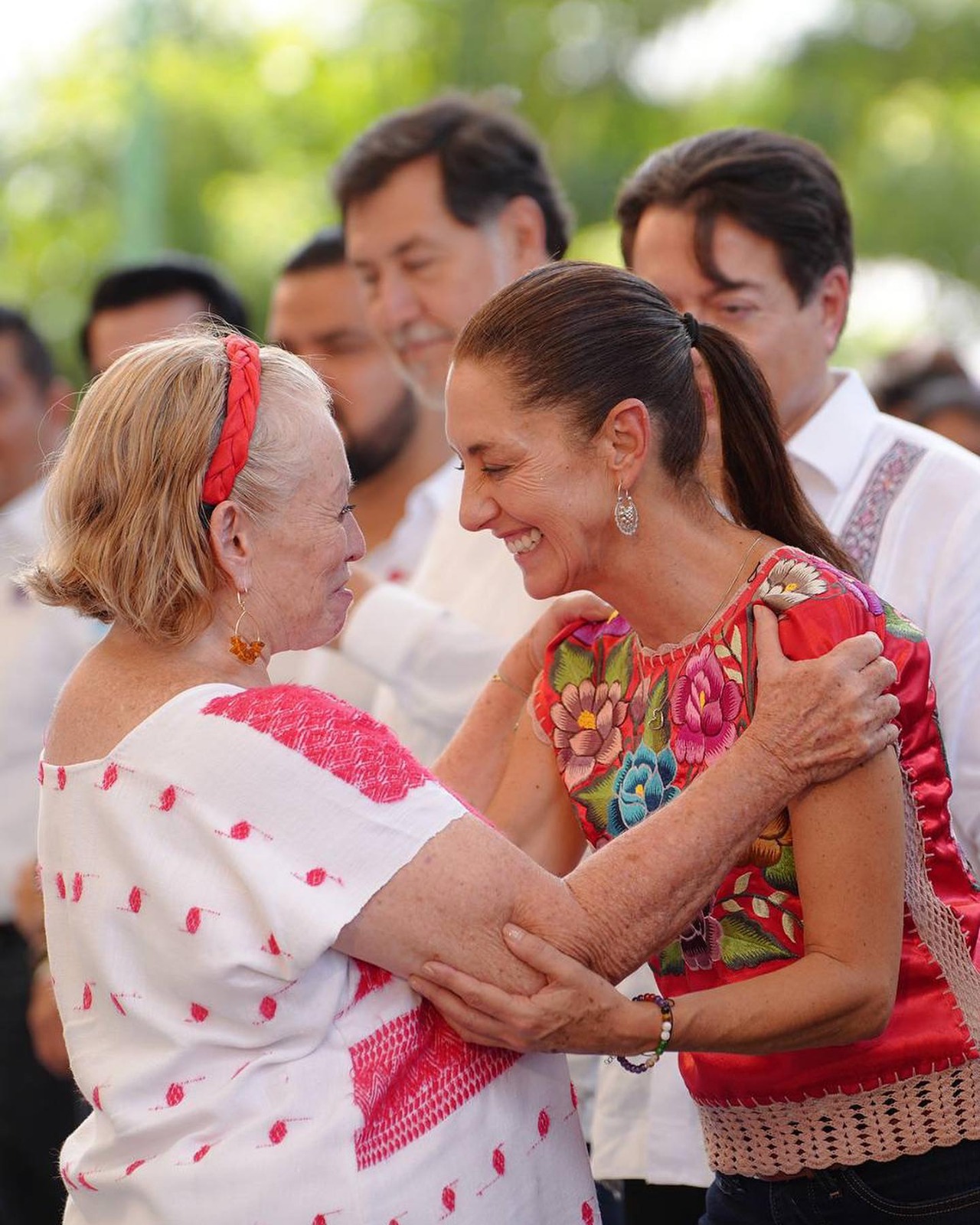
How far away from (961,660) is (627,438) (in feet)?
2.37

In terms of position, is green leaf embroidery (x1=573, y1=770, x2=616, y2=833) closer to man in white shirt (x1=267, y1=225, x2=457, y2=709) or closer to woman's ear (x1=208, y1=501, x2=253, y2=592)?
woman's ear (x1=208, y1=501, x2=253, y2=592)

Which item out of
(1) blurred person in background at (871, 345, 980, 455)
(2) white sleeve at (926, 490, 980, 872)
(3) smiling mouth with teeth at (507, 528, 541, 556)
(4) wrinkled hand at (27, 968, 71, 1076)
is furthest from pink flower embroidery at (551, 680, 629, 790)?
(1) blurred person in background at (871, 345, 980, 455)

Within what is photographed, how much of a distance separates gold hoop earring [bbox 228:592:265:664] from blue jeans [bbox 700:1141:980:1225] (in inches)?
37.2

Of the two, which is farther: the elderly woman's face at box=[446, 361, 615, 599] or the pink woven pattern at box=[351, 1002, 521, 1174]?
the elderly woman's face at box=[446, 361, 615, 599]

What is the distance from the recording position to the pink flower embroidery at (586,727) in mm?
2180

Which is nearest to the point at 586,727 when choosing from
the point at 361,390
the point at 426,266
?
the point at 426,266

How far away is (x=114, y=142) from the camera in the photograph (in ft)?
56.1

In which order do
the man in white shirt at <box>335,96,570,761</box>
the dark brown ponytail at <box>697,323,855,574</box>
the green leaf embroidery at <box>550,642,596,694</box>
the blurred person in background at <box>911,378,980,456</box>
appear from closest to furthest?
the dark brown ponytail at <box>697,323,855,574</box> → the green leaf embroidery at <box>550,642,596,694</box> → the man in white shirt at <box>335,96,570,761</box> → the blurred person in background at <box>911,378,980,456</box>

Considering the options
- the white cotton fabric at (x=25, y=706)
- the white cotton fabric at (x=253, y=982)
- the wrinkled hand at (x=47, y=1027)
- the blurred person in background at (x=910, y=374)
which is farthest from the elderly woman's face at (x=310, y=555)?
the blurred person in background at (x=910, y=374)

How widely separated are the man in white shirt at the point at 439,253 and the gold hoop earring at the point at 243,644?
113 cm

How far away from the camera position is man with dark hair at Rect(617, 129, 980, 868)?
258 centimetres

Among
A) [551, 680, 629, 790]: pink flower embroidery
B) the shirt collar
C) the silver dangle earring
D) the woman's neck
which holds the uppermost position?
the silver dangle earring

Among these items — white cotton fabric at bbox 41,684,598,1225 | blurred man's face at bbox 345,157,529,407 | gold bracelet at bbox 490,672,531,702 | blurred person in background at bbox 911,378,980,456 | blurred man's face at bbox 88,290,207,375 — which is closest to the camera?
white cotton fabric at bbox 41,684,598,1225

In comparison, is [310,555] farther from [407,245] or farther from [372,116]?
[372,116]
